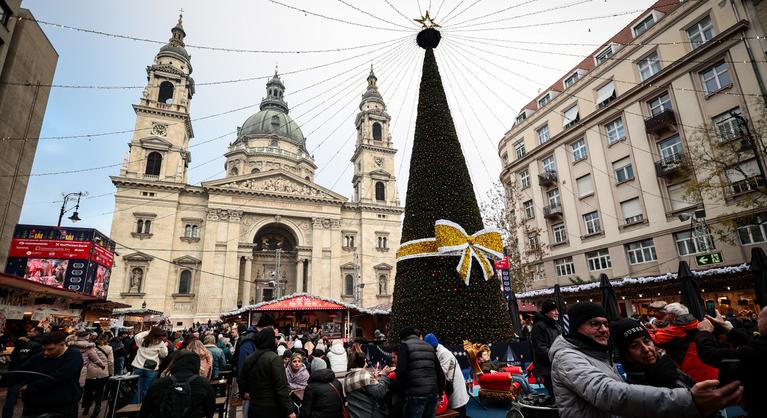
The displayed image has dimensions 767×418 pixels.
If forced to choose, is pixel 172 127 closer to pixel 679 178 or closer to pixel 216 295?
pixel 216 295

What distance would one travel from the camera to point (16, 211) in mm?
16625

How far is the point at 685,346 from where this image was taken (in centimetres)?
382

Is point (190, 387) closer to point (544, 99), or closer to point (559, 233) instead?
point (559, 233)

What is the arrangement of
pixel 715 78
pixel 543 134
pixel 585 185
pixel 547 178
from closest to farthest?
1. pixel 715 78
2. pixel 585 185
3. pixel 547 178
4. pixel 543 134

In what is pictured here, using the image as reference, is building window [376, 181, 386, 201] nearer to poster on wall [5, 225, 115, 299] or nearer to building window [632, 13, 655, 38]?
poster on wall [5, 225, 115, 299]

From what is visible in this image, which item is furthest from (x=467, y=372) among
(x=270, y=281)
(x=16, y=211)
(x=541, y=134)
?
(x=270, y=281)

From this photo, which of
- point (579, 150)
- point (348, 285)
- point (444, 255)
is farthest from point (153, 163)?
point (579, 150)

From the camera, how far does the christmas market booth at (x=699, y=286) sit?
14352 millimetres

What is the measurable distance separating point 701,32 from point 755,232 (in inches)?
401

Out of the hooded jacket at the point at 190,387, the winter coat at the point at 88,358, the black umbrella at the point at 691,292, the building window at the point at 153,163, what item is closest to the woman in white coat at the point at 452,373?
the hooded jacket at the point at 190,387

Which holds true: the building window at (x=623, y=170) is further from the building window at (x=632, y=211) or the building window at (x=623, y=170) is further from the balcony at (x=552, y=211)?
the balcony at (x=552, y=211)

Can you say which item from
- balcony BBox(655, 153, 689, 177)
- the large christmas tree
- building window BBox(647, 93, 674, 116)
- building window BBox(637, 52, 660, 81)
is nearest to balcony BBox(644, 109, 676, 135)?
building window BBox(647, 93, 674, 116)

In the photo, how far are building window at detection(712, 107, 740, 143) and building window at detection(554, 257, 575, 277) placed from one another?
10.1 m

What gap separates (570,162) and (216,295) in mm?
30548
